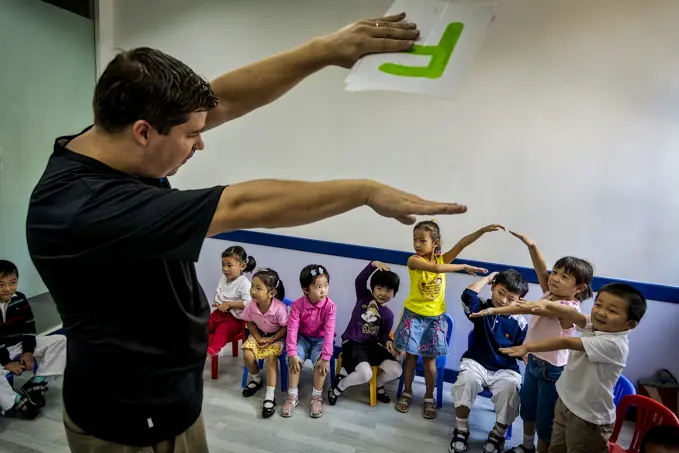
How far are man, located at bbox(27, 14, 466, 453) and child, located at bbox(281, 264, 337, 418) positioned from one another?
1706mm

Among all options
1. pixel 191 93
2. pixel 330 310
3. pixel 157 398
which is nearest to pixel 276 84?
pixel 191 93

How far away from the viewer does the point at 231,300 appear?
3100 mm

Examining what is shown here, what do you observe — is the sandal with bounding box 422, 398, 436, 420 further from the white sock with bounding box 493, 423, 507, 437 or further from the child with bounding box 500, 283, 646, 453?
the child with bounding box 500, 283, 646, 453

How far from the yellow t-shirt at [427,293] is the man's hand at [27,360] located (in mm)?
2126

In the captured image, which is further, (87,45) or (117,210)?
(87,45)

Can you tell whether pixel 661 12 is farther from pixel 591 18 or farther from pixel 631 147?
pixel 631 147

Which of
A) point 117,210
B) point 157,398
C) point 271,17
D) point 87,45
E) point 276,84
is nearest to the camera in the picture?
point 117,210

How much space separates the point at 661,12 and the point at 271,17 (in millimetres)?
2210

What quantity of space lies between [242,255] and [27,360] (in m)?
1.32

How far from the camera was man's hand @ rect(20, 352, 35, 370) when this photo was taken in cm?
257

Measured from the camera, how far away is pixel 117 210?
73 centimetres

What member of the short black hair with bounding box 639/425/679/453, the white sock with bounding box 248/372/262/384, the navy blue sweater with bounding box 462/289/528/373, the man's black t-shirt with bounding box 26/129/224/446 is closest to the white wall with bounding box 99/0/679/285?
the navy blue sweater with bounding box 462/289/528/373

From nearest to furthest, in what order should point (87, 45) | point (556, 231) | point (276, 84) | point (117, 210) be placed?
point (117, 210), point (276, 84), point (556, 231), point (87, 45)

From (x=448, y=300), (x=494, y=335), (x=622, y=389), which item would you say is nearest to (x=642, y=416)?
(x=622, y=389)
